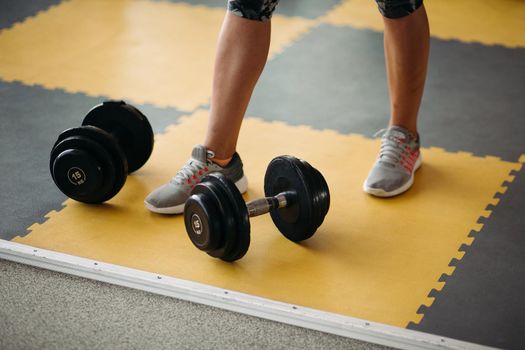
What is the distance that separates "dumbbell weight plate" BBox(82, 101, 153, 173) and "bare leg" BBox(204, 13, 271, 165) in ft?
0.74

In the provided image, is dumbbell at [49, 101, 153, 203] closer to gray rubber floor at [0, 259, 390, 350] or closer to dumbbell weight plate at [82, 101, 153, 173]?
dumbbell weight plate at [82, 101, 153, 173]

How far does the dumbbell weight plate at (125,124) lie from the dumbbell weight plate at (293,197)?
1.52 feet

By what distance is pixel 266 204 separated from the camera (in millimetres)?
2176

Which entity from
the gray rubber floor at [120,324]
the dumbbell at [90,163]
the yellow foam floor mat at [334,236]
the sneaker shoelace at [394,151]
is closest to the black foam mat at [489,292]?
the yellow foam floor mat at [334,236]

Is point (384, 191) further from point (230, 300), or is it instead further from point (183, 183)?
point (230, 300)

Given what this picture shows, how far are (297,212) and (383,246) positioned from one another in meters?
0.26

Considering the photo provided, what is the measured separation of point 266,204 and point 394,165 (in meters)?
0.57

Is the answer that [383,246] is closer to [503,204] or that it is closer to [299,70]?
[503,204]

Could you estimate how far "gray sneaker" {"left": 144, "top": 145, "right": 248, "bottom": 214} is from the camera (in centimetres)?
241

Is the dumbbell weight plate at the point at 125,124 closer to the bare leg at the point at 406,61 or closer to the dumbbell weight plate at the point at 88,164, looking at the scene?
the dumbbell weight plate at the point at 88,164

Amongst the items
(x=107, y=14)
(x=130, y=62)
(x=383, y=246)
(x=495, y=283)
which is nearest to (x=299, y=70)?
(x=130, y=62)

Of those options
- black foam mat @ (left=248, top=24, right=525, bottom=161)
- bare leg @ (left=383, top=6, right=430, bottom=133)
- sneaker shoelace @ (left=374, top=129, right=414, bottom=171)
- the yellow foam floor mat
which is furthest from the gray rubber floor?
black foam mat @ (left=248, top=24, right=525, bottom=161)

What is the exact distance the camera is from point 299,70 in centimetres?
350

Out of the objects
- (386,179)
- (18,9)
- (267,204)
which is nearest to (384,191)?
(386,179)
